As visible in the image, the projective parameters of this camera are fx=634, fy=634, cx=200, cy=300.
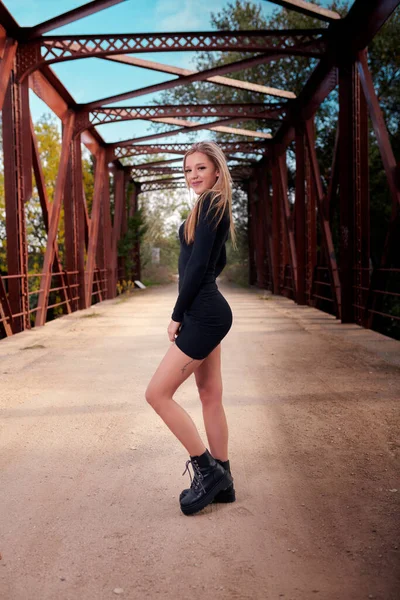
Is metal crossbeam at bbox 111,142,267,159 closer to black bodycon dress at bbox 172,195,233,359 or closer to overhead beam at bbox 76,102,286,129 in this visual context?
overhead beam at bbox 76,102,286,129

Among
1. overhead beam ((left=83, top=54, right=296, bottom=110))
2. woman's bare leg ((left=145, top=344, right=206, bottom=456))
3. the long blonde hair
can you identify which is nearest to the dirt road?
woman's bare leg ((left=145, top=344, right=206, bottom=456))

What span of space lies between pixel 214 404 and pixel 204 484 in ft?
1.28

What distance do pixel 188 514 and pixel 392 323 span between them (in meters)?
15.2

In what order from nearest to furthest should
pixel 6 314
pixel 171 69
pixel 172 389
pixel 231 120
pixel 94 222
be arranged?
pixel 172 389 < pixel 6 314 < pixel 171 69 < pixel 231 120 < pixel 94 222

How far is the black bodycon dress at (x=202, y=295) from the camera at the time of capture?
2.79m

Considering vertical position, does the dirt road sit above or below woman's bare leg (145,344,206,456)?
below

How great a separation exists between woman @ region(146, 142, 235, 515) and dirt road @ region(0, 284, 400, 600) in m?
0.19

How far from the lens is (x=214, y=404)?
3.10 m

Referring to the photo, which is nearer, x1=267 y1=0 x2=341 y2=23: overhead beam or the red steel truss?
x1=267 y1=0 x2=341 y2=23: overhead beam

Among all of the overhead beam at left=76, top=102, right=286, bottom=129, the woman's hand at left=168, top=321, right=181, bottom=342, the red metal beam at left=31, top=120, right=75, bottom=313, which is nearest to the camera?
the woman's hand at left=168, top=321, right=181, bottom=342

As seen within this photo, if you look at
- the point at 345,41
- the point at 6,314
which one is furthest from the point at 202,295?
the point at 345,41

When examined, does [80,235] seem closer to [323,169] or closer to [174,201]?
[323,169]

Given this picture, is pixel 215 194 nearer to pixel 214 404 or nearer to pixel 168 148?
pixel 214 404

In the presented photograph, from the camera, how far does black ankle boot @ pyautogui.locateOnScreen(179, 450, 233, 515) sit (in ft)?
9.44
